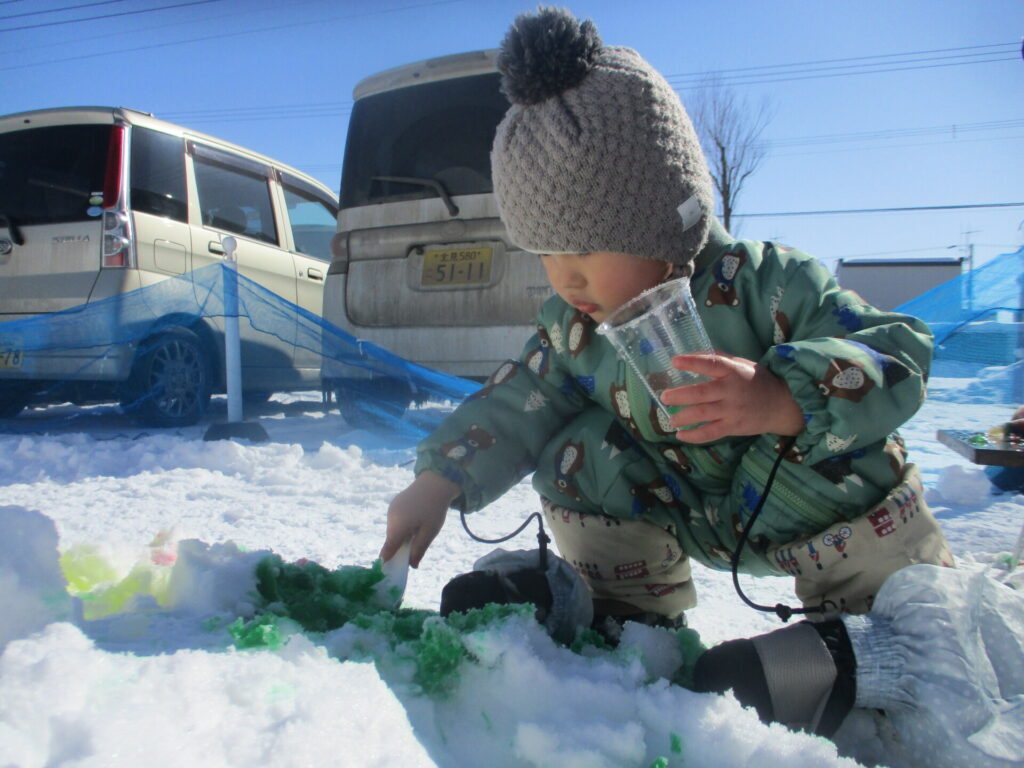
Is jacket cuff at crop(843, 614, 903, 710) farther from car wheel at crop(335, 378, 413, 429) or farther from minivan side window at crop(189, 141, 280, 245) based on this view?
minivan side window at crop(189, 141, 280, 245)

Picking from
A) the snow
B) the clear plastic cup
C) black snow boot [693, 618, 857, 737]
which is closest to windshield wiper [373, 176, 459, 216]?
the snow

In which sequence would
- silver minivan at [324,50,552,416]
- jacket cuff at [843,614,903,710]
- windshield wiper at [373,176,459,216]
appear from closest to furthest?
jacket cuff at [843,614,903,710] → silver minivan at [324,50,552,416] → windshield wiper at [373,176,459,216]

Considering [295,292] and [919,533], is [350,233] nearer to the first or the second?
[295,292]

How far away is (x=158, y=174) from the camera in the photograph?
439 cm

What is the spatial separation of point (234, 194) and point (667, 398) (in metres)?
4.90

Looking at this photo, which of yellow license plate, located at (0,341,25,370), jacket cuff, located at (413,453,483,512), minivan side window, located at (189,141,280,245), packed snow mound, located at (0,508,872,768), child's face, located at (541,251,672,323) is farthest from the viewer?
minivan side window, located at (189,141,280,245)

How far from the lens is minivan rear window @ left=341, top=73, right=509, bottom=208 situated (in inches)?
143

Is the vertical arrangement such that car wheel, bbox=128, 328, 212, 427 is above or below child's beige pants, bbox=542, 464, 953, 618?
below

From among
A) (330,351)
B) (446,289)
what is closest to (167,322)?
(330,351)

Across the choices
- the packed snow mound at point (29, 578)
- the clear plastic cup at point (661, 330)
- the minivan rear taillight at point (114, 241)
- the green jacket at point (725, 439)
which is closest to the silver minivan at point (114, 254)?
the minivan rear taillight at point (114, 241)

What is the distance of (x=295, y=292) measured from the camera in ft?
18.4

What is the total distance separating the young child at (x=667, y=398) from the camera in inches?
40.6

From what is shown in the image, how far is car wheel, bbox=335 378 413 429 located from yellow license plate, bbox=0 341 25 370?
1.68 metres

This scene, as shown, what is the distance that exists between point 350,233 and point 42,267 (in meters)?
1.81
